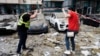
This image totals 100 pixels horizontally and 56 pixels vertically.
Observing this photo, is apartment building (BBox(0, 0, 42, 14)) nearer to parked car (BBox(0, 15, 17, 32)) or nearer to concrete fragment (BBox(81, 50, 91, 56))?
parked car (BBox(0, 15, 17, 32))

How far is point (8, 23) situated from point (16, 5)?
27.3 metres

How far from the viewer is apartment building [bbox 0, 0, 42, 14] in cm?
3750

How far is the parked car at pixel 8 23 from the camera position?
38.9ft

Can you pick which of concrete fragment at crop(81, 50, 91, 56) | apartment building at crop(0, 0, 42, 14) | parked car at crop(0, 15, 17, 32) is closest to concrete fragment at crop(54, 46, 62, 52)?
concrete fragment at crop(81, 50, 91, 56)

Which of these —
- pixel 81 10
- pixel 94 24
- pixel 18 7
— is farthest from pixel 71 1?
pixel 94 24

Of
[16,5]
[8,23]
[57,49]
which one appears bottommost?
[16,5]

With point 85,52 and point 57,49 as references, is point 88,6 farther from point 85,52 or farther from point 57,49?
point 85,52

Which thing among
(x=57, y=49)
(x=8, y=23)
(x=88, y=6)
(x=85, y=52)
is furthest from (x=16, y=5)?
(x=85, y=52)

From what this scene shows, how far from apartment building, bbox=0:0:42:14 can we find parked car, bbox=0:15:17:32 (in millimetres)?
24212

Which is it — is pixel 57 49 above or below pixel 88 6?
above

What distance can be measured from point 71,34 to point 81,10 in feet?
91.4

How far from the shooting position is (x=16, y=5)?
39.3m

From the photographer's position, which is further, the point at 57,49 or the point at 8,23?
the point at 8,23

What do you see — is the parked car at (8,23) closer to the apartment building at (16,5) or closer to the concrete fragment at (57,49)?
the concrete fragment at (57,49)
